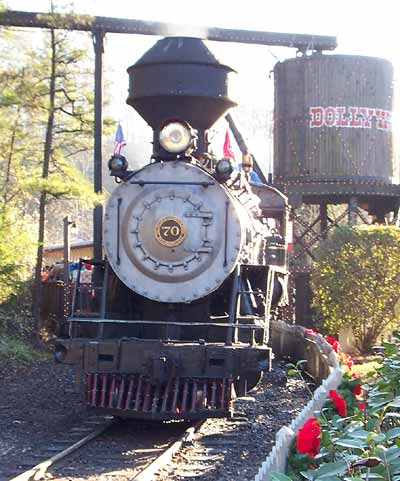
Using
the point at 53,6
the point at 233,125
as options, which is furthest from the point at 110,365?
→ the point at 53,6

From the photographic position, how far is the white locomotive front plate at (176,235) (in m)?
8.57

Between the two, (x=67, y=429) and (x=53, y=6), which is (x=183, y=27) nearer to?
(x=53, y=6)

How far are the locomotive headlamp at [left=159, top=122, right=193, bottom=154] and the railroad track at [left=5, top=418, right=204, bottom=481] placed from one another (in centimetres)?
309

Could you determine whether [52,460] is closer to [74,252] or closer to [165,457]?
[165,457]

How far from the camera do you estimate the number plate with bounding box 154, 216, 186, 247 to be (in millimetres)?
8586

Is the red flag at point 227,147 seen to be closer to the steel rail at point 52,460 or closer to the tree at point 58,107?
the tree at point 58,107

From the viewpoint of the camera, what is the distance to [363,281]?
54.6ft

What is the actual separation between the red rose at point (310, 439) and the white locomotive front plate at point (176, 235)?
14.8 feet

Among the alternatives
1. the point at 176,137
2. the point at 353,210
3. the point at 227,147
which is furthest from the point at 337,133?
the point at 176,137

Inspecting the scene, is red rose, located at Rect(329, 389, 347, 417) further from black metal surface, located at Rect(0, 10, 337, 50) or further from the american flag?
the american flag

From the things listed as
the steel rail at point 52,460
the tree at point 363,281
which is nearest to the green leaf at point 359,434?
the steel rail at point 52,460

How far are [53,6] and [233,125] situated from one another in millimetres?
4755

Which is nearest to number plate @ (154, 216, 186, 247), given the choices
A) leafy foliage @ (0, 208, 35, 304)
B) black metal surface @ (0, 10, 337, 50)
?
leafy foliage @ (0, 208, 35, 304)

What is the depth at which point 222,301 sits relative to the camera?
368 inches
